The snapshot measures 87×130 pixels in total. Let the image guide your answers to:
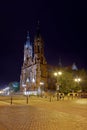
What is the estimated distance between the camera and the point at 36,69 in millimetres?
118750

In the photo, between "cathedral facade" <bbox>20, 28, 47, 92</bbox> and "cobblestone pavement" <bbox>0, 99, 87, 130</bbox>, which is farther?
"cathedral facade" <bbox>20, 28, 47, 92</bbox>

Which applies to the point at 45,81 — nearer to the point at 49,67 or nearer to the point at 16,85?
the point at 49,67

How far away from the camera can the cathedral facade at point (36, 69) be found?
116m

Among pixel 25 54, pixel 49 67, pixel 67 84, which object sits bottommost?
pixel 67 84

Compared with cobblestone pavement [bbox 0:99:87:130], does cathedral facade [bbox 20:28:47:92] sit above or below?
above

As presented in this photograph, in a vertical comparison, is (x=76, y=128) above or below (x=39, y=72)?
below

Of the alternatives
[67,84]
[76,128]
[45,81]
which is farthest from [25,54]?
[76,128]

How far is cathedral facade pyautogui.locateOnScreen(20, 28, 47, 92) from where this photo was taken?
116 m

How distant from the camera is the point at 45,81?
116438 mm

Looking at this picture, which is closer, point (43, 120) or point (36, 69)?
point (43, 120)

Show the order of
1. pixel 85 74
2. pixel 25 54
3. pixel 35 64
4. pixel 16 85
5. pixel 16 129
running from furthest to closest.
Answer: pixel 16 85 → pixel 25 54 → pixel 35 64 → pixel 85 74 → pixel 16 129

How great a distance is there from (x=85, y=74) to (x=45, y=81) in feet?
56.1

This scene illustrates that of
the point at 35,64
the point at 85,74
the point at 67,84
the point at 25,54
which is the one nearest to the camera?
the point at 67,84

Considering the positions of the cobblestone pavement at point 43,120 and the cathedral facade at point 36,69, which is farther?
the cathedral facade at point 36,69
